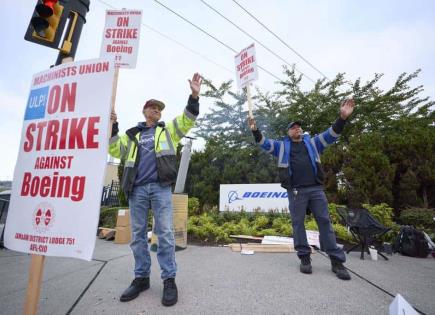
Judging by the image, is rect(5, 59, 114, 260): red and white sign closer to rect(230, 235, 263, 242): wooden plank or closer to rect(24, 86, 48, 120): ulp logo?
rect(24, 86, 48, 120): ulp logo

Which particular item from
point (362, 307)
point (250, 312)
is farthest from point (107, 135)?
point (362, 307)

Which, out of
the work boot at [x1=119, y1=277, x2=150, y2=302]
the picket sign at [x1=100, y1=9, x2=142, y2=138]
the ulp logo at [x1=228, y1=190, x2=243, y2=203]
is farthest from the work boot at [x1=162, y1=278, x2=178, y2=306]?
the ulp logo at [x1=228, y1=190, x2=243, y2=203]

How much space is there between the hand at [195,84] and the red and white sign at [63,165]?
1.06 meters

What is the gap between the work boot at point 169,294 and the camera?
2209mm

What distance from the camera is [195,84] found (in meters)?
2.59

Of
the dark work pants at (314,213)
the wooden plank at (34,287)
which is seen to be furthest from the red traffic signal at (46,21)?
the dark work pants at (314,213)

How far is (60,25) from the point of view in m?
2.54

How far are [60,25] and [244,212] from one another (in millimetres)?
6782

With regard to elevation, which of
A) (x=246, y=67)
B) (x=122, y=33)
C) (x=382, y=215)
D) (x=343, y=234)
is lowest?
(x=343, y=234)

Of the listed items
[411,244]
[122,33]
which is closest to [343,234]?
[411,244]

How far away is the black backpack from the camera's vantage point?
441 cm

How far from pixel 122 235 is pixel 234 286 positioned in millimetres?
3657

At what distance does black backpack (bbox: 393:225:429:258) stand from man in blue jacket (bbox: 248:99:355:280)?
7.52ft

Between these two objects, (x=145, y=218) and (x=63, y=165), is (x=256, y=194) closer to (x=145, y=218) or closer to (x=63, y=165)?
(x=145, y=218)
